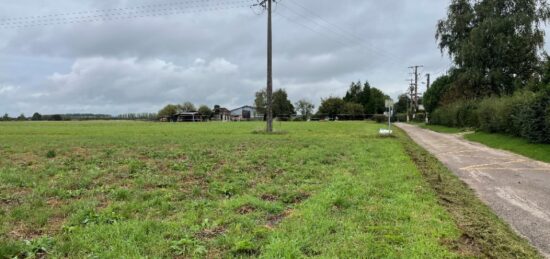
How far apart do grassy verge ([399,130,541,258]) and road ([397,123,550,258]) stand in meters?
0.19

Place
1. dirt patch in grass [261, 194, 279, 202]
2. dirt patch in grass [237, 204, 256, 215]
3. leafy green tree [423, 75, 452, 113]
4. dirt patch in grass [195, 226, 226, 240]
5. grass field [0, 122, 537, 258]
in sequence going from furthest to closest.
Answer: leafy green tree [423, 75, 452, 113], dirt patch in grass [261, 194, 279, 202], dirt patch in grass [237, 204, 256, 215], dirt patch in grass [195, 226, 226, 240], grass field [0, 122, 537, 258]

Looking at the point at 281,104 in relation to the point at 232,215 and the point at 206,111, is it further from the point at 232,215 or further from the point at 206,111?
the point at 232,215

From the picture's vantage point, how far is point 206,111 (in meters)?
127

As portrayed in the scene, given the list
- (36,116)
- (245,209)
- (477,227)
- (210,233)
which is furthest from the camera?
(36,116)

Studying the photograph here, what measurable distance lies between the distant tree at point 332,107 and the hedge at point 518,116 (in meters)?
73.3

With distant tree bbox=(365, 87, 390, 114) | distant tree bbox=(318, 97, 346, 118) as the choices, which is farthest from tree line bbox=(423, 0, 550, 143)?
distant tree bbox=(365, 87, 390, 114)

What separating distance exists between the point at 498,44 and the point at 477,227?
123 ft

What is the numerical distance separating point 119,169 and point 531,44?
1529 inches

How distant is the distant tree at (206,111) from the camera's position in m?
119

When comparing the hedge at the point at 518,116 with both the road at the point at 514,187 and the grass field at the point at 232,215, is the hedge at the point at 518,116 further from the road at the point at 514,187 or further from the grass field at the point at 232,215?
the grass field at the point at 232,215

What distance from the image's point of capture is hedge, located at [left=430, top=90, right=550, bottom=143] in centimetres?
1900

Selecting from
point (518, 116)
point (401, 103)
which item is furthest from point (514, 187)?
point (401, 103)

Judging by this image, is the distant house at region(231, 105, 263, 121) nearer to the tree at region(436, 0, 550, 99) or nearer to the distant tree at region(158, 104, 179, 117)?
the distant tree at region(158, 104, 179, 117)

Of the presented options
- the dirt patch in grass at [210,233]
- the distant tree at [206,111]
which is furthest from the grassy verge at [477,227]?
the distant tree at [206,111]
